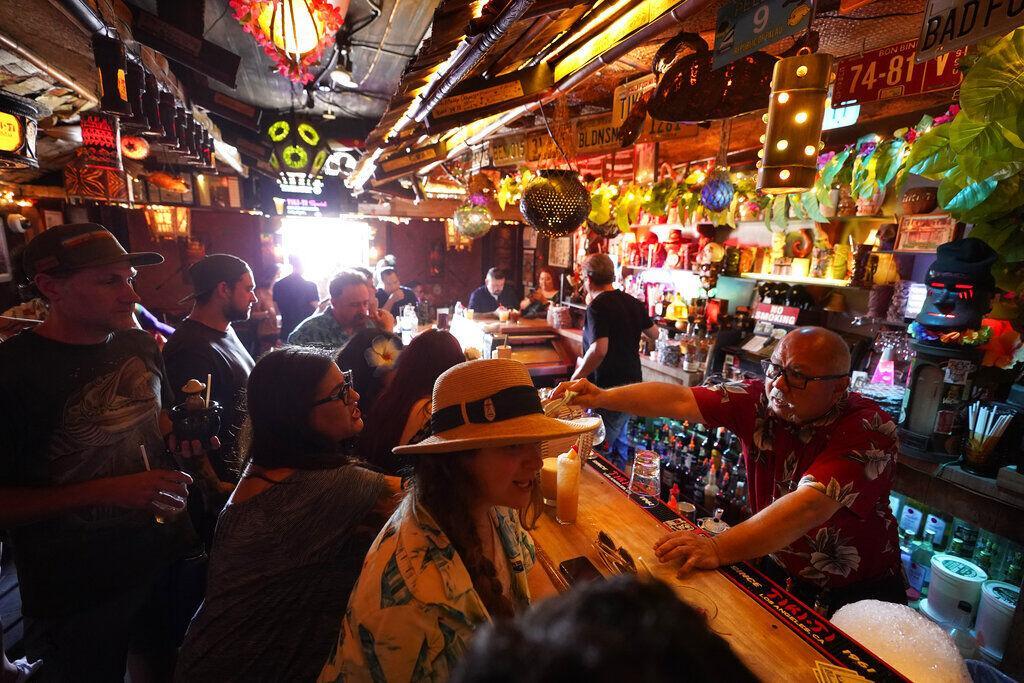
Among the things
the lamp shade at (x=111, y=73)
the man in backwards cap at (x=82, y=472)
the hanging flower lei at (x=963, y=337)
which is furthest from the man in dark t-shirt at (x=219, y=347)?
the hanging flower lei at (x=963, y=337)

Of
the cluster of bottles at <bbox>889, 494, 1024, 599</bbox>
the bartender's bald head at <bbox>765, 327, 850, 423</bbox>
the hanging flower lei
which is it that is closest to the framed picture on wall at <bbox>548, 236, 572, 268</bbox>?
the hanging flower lei

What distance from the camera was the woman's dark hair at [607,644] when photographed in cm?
44

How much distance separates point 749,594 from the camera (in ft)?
5.07

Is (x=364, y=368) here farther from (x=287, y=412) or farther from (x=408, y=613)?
(x=408, y=613)

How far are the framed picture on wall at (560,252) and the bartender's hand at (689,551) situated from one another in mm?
8476

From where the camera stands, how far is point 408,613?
1071 mm

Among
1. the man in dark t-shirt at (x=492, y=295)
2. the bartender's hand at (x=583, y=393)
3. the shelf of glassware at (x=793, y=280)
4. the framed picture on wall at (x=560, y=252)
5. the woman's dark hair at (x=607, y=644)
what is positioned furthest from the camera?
the framed picture on wall at (x=560, y=252)

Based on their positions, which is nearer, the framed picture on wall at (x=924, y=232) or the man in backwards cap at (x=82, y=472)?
the man in backwards cap at (x=82, y=472)

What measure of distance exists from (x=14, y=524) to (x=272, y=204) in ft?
33.0

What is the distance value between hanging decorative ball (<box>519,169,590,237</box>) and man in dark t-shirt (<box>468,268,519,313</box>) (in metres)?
4.72

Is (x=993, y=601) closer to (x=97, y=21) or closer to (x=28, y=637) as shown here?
(x=28, y=637)

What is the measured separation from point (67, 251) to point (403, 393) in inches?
63.2

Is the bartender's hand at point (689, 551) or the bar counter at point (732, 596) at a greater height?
the bartender's hand at point (689, 551)

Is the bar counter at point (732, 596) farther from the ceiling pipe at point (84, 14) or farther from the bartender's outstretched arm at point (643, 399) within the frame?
the ceiling pipe at point (84, 14)
